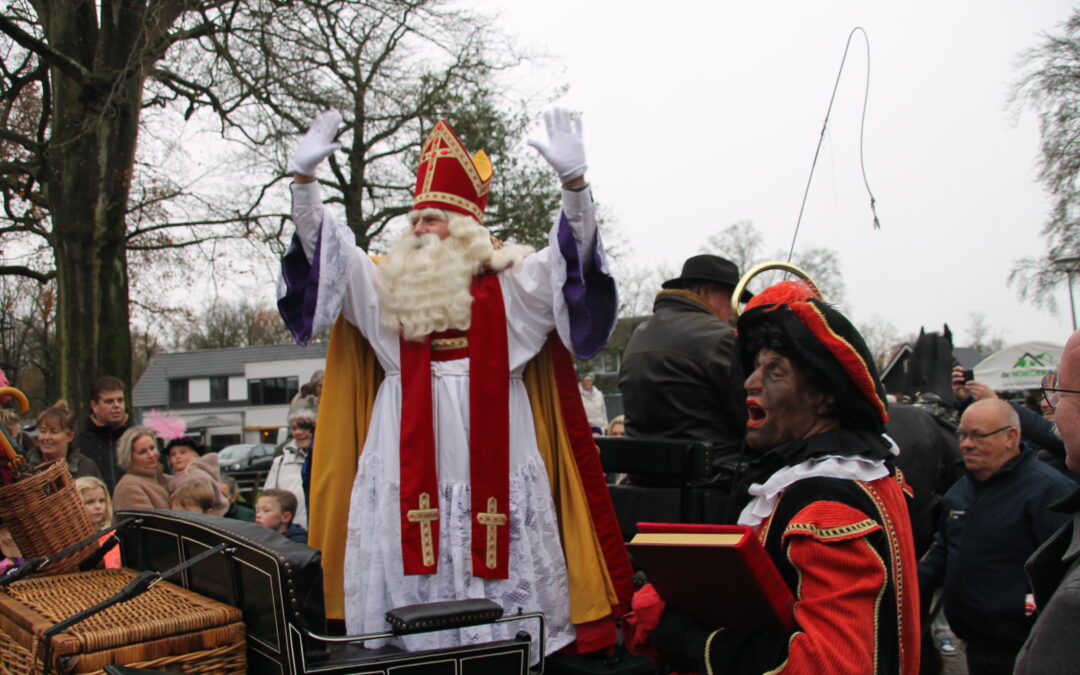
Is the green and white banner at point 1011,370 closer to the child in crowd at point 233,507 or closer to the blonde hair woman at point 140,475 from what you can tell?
the child in crowd at point 233,507

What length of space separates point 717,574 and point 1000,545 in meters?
2.67

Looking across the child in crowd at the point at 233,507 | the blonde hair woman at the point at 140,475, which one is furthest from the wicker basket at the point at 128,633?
the child in crowd at the point at 233,507

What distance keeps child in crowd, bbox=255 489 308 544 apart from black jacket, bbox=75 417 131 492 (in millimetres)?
1478

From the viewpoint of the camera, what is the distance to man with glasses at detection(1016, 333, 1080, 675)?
125 cm

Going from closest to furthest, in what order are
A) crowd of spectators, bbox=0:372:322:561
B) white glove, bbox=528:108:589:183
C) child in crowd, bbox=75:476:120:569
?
white glove, bbox=528:108:589:183 → child in crowd, bbox=75:476:120:569 → crowd of spectators, bbox=0:372:322:561

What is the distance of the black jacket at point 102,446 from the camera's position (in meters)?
6.07

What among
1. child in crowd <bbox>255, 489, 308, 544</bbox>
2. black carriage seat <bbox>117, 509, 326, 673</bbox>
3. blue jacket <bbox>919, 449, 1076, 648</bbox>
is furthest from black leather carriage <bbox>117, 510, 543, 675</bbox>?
child in crowd <bbox>255, 489, 308, 544</bbox>

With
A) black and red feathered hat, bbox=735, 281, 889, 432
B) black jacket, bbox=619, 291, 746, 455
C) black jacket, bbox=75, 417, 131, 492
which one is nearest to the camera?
black and red feathered hat, bbox=735, 281, 889, 432

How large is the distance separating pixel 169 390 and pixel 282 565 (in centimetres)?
4972

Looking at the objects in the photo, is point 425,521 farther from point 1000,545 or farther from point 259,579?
point 1000,545

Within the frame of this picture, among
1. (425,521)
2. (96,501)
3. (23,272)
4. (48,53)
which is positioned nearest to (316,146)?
(425,521)

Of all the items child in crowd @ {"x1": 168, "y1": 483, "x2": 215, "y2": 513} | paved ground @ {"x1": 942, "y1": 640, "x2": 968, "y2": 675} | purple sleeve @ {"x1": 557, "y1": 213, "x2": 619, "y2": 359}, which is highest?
purple sleeve @ {"x1": 557, "y1": 213, "x2": 619, "y2": 359}

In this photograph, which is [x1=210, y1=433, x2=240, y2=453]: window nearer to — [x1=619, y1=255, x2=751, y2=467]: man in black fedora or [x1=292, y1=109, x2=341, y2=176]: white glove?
[x1=619, y1=255, x2=751, y2=467]: man in black fedora

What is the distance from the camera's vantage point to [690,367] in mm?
4004
